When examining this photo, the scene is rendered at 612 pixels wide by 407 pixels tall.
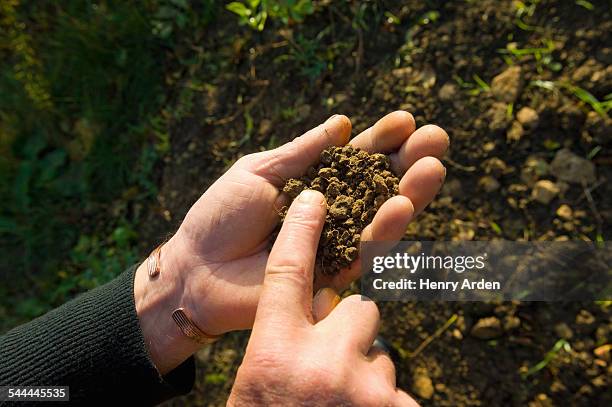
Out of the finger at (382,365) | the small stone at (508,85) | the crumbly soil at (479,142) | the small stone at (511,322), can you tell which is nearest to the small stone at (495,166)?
the crumbly soil at (479,142)

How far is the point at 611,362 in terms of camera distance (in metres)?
2.18

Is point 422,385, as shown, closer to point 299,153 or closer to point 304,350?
point 304,350

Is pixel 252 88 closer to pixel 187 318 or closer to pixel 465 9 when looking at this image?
pixel 465 9

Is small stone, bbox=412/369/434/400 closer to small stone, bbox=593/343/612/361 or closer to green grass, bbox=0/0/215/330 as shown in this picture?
small stone, bbox=593/343/612/361

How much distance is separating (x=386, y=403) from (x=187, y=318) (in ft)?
3.11

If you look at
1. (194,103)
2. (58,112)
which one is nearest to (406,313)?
(194,103)

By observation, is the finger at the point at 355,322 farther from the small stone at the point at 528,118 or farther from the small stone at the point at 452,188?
the small stone at the point at 528,118

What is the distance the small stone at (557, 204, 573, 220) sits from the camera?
236cm

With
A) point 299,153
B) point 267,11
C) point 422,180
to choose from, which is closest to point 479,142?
point 422,180

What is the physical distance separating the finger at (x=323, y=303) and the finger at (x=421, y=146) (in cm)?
59

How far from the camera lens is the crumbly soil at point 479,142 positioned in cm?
229

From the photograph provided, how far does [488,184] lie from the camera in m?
2.48

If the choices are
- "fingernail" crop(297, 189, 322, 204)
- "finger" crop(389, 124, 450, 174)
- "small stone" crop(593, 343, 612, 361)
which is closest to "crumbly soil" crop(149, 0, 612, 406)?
"small stone" crop(593, 343, 612, 361)

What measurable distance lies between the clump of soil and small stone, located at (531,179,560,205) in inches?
32.3
